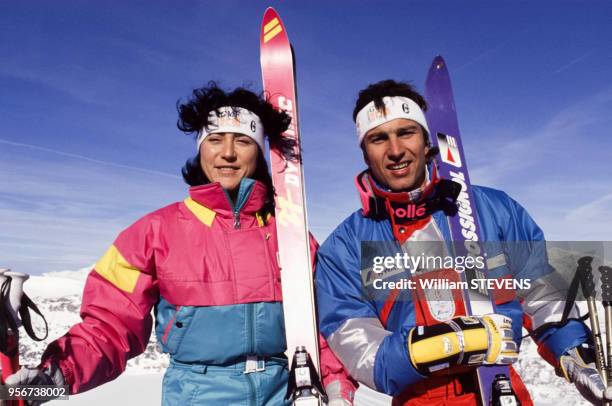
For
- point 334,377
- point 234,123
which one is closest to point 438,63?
point 234,123

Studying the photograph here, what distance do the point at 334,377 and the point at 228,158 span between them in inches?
59.0

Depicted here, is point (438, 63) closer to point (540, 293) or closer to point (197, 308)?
point (540, 293)

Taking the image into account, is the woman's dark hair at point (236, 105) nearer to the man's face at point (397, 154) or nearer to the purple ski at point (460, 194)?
the man's face at point (397, 154)

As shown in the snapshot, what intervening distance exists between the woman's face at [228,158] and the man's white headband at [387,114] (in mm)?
730

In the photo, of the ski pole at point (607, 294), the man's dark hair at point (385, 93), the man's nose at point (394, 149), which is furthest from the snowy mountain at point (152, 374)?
the man's dark hair at point (385, 93)

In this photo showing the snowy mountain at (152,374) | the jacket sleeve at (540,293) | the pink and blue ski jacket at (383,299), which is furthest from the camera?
the snowy mountain at (152,374)

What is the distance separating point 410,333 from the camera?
2260 mm

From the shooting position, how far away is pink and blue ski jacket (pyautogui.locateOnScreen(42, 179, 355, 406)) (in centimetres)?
252

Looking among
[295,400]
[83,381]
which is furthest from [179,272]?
[295,400]

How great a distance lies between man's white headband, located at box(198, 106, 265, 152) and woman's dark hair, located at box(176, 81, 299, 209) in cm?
5

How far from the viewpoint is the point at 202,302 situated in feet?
8.38

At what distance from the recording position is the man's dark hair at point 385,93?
3.07 metres

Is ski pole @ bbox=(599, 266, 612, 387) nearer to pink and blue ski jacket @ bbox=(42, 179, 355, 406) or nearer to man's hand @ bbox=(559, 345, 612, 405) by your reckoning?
man's hand @ bbox=(559, 345, 612, 405)

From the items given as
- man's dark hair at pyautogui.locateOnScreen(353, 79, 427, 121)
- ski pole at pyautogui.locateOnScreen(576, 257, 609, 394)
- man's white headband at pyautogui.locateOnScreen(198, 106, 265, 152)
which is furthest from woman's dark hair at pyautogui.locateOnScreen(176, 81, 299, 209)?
ski pole at pyautogui.locateOnScreen(576, 257, 609, 394)
